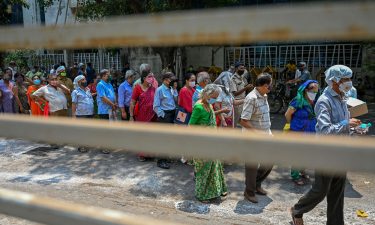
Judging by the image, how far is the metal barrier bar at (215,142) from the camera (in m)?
0.61

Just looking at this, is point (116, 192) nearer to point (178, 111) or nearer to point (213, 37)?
point (178, 111)

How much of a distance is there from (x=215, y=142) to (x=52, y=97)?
5783 millimetres

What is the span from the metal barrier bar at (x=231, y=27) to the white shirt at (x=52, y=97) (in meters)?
5.47

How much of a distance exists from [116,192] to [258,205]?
5.48 feet

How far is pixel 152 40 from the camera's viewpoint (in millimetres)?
717

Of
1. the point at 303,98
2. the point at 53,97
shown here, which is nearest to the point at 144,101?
the point at 53,97

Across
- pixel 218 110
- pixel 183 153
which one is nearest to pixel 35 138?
pixel 183 153

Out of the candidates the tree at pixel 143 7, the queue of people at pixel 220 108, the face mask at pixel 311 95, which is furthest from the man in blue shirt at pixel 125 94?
the face mask at pixel 311 95

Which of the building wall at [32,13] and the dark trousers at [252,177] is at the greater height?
the building wall at [32,13]

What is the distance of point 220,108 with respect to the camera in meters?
4.89

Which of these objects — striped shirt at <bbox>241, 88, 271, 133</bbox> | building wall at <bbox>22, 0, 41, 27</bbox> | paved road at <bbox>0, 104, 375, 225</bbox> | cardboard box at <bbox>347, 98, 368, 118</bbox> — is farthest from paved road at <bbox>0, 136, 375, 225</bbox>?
building wall at <bbox>22, 0, 41, 27</bbox>

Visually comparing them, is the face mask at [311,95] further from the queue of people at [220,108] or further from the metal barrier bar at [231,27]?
the metal barrier bar at [231,27]

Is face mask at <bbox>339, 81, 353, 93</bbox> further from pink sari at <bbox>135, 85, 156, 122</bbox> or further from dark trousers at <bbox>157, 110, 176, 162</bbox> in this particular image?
pink sari at <bbox>135, 85, 156, 122</bbox>

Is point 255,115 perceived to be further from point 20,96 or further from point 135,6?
point 20,96
